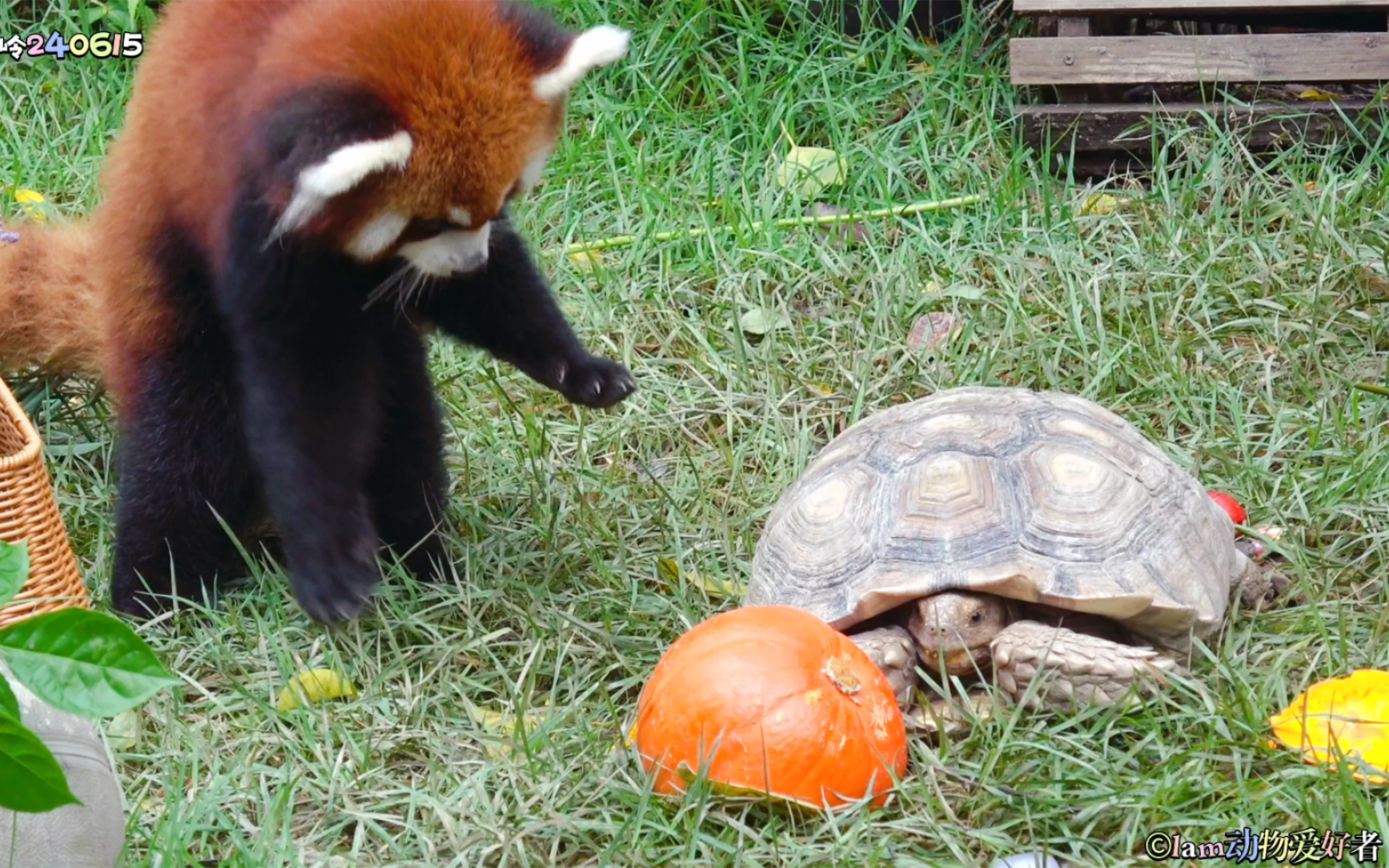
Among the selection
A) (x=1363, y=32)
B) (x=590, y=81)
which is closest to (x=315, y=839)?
(x=590, y=81)

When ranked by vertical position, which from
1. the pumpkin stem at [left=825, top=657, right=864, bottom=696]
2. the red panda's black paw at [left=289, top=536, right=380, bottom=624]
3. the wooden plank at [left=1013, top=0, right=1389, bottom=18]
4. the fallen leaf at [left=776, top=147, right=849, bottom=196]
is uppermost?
the wooden plank at [left=1013, top=0, right=1389, bottom=18]

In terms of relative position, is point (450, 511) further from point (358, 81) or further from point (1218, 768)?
point (1218, 768)

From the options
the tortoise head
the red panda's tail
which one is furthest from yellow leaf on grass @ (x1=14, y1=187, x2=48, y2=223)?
the tortoise head

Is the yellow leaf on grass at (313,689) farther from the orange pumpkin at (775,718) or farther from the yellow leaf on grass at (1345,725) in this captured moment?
the yellow leaf on grass at (1345,725)

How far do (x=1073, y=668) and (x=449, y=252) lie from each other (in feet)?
4.96

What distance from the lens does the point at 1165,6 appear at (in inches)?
198

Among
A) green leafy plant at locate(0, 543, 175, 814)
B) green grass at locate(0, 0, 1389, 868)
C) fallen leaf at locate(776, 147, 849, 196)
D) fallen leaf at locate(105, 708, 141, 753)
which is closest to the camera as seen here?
green leafy plant at locate(0, 543, 175, 814)

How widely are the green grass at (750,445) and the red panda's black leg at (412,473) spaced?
3.9 inches

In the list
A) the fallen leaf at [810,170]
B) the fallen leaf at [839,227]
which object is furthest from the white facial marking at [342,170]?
the fallen leaf at [810,170]

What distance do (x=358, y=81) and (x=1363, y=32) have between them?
3.82 m

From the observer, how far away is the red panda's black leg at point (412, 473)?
12.1ft

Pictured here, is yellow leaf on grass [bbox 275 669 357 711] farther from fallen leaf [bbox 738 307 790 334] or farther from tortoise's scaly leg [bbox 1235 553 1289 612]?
tortoise's scaly leg [bbox 1235 553 1289 612]

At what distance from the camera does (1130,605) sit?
281cm

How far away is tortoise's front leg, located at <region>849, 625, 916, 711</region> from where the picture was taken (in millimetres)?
2875
